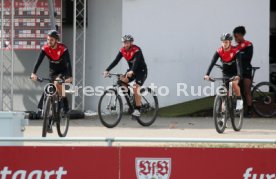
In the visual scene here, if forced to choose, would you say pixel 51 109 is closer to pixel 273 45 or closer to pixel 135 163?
pixel 135 163

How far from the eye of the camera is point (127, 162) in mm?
6906

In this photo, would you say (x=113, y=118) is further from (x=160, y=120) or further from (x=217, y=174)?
(x=217, y=174)

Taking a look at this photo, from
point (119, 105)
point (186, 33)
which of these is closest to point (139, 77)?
point (119, 105)

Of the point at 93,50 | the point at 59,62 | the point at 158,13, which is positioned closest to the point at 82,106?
the point at 93,50

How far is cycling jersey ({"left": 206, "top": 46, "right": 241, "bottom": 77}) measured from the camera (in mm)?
13305

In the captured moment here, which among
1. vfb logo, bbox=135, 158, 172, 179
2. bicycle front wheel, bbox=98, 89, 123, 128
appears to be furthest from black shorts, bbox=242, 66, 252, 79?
vfb logo, bbox=135, 158, 172, 179

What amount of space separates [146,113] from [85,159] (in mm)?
7667

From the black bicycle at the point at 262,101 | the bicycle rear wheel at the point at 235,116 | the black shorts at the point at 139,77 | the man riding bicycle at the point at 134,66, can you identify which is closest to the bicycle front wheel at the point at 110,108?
the man riding bicycle at the point at 134,66

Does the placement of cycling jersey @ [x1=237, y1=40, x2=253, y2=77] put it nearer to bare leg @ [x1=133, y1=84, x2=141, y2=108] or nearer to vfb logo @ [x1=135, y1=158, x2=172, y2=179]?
bare leg @ [x1=133, y1=84, x2=141, y2=108]

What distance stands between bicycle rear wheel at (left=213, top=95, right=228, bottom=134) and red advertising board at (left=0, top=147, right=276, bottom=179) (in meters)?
6.01

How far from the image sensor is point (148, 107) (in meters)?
14.5

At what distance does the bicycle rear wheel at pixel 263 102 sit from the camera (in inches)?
645

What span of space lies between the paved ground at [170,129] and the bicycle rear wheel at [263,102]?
11.4 inches

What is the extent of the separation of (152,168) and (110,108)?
6942 millimetres
